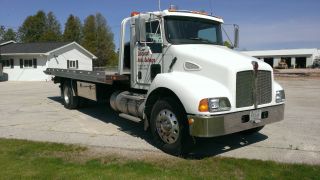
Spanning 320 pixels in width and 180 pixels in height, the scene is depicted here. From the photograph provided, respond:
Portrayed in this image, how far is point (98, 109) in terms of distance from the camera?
1270 centimetres

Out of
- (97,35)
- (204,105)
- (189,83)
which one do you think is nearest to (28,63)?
(97,35)

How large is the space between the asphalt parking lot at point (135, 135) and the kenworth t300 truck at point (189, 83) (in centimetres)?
52

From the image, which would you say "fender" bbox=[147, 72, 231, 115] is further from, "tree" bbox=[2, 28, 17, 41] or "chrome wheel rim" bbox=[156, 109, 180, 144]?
"tree" bbox=[2, 28, 17, 41]

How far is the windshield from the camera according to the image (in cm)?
745

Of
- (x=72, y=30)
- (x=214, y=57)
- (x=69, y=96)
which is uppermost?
(x=72, y=30)

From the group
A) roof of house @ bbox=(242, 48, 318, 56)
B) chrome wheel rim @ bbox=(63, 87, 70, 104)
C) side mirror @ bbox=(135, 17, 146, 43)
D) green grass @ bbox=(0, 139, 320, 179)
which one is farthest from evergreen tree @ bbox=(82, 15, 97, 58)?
green grass @ bbox=(0, 139, 320, 179)

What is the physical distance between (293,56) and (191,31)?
71950 millimetres

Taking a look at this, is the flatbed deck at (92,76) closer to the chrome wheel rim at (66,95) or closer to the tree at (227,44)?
the chrome wheel rim at (66,95)

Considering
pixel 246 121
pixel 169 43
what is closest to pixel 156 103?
pixel 169 43

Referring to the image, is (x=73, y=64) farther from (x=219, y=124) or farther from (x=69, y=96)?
(x=219, y=124)

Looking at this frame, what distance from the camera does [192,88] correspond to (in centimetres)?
621

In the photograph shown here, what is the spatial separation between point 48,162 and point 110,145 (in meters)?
1.59

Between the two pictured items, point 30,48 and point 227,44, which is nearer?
point 227,44

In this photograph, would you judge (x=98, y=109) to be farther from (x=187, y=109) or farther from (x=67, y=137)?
(x=187, y=109)
